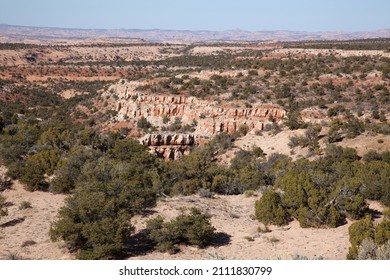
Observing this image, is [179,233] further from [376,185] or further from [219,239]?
[376,185]

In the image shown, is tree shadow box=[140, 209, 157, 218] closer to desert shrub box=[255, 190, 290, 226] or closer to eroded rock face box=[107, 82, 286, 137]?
desert shrub box=[255, 190, 290, 226]

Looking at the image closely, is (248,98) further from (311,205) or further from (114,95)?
(311,205)

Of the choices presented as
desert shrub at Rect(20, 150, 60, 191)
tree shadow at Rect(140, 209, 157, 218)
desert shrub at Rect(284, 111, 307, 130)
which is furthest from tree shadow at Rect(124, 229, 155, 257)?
desert shrub at Rect(284, 111, 307, 130)

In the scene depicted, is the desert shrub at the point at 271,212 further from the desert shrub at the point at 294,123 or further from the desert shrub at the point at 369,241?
the desert shrub at the point at 294,123

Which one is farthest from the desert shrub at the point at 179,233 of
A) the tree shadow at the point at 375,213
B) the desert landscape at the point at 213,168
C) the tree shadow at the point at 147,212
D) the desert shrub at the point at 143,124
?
the desert shrub at the point at 143,124

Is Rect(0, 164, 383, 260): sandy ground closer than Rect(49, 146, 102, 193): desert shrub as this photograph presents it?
Yes

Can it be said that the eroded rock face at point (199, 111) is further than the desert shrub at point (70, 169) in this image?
Yes
